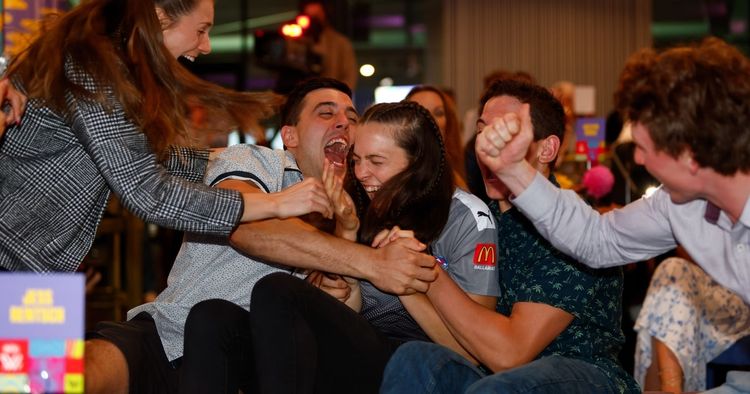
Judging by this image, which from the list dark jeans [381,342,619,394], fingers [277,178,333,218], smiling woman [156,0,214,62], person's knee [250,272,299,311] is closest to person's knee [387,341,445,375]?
dark jeans [381,342,619,394]

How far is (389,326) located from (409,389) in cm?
53

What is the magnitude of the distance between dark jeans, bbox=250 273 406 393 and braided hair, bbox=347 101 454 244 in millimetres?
365

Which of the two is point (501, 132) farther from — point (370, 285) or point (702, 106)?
point (370, 285)

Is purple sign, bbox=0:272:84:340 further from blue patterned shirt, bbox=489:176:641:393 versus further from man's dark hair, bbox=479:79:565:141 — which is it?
man's dark hair, bbox=479:79:565:141

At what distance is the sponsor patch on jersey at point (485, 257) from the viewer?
292 cm

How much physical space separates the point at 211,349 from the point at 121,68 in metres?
0.76

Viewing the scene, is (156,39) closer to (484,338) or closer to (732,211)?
(484,338)

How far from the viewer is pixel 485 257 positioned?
2922mm

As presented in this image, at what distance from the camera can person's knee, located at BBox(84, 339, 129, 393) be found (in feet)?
8.97

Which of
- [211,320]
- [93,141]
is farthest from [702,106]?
[93,141]

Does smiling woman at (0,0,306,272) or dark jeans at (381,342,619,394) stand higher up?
smiling woman at (0,0,306,272)

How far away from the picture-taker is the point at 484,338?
9.00 feet

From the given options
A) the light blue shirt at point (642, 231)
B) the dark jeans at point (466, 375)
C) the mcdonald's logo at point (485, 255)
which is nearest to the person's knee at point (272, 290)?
the dark jeans at point (466, 375)

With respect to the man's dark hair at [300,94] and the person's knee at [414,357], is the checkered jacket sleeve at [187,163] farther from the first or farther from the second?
the person's knee at [414,357]
